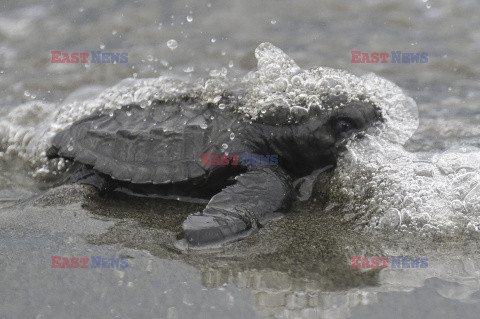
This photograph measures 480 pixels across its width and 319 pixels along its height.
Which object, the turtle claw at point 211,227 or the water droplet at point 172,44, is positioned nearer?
the turtle claw at point 211,227

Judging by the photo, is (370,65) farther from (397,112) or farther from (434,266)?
(434,266)

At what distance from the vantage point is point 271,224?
2.89 metres

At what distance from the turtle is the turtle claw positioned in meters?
0.15

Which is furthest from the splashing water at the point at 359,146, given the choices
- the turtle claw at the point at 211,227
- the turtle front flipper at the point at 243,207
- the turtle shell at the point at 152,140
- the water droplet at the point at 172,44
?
the water droplet at the point at 172,44

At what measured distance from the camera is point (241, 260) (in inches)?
98.4

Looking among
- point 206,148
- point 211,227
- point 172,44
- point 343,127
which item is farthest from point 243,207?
point 172,44

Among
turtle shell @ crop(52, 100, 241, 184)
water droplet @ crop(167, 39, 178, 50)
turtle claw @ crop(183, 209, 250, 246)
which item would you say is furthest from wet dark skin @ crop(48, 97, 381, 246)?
water droplet @ crop(167, 39, 178, 50)

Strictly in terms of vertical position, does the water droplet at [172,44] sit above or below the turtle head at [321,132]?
above

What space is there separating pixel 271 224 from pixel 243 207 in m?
0.18

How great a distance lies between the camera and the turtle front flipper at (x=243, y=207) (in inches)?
105

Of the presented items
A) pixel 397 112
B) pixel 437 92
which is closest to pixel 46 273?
pixel 397 112

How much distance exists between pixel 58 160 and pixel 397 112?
249 centimetres

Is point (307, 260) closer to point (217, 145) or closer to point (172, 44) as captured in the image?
point (217, 145)

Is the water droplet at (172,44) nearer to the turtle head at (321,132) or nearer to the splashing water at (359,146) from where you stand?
the splashing water at (359,146)
